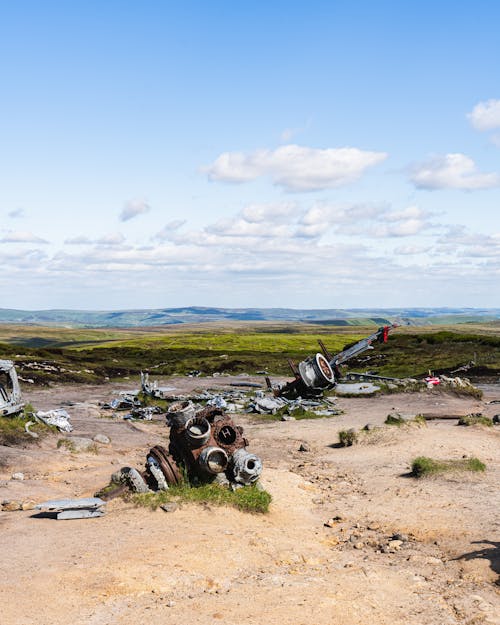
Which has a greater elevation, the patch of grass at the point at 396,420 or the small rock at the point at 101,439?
the patch of grass at the point at 396,420

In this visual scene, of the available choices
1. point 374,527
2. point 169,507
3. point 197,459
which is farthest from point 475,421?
point 169,507

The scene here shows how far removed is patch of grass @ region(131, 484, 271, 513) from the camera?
14.4 meters

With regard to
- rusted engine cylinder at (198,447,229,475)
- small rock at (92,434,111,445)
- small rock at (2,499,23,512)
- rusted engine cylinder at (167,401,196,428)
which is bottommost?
small rock at (92,434,111,445)

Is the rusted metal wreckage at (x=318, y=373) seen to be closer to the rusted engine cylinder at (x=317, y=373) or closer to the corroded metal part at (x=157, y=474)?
the rusted engine cylinder at (x=317, y=373)

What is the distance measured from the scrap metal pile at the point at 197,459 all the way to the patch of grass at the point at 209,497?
1.22ft

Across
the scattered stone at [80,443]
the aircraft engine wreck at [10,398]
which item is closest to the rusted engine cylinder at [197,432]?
the scattered stone at [80,443]

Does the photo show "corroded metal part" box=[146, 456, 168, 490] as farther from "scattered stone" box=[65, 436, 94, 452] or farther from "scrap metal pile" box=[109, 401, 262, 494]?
"scattered stone" box=[65, 436, 94, 452]

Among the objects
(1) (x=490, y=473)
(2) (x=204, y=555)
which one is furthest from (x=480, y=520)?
(2) (x=204, y=555)

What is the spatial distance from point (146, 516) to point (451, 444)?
1368cm

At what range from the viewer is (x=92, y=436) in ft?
87.6

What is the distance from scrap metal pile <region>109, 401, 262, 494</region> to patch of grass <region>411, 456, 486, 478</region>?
587 cm

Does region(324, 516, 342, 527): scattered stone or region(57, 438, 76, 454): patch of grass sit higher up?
region(324, 516, 342, 527): scattered stone

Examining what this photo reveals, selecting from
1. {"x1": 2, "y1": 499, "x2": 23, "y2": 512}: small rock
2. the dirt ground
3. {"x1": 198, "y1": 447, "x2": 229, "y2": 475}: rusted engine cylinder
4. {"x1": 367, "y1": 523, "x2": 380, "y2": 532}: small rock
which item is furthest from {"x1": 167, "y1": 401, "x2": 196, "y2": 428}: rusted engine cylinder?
{"x1": 367, "y1": 523, "x2": 380, "y2": 532}: small rock

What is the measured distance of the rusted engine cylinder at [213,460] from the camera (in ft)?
50.4
